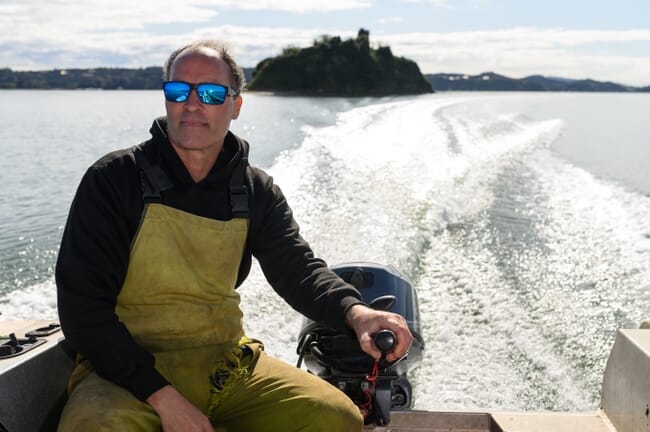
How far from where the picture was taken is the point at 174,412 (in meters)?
1.87

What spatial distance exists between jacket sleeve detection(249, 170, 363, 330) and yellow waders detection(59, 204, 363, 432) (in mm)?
177

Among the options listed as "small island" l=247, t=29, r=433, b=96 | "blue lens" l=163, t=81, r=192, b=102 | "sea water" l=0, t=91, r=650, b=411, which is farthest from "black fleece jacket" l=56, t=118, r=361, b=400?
"small island" l=247, t=29, r=433, b=96

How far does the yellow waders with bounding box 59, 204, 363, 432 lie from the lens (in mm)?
2094

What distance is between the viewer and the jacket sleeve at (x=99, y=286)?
6.22ft

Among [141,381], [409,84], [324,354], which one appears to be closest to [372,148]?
[324,354]

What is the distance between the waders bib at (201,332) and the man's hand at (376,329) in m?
0.19

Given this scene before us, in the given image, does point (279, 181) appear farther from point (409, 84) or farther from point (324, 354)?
point (409, 84)

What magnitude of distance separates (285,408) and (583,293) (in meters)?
4.10

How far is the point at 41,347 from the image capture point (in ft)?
7.55

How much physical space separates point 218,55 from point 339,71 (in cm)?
6984

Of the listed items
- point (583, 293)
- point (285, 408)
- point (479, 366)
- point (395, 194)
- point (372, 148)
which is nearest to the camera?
point (285, 408)

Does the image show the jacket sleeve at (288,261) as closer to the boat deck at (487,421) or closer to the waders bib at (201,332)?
the waders bib at (201,332)

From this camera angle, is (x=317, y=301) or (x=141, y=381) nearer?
(x=141, y=381)

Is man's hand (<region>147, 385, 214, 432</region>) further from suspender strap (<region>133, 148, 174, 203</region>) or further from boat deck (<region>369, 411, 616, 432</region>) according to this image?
boat deck (<region>369, 411, 616, 432</region>)
